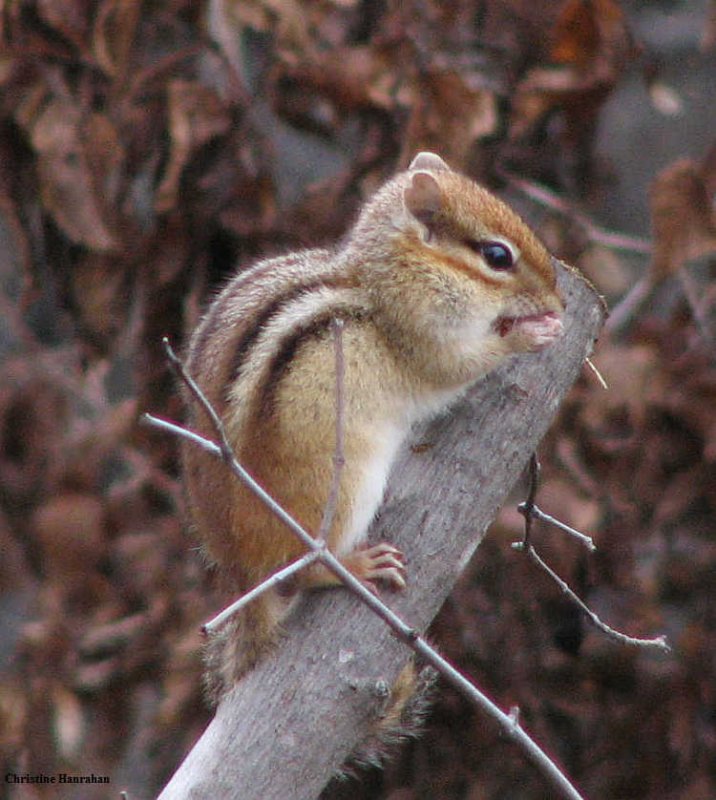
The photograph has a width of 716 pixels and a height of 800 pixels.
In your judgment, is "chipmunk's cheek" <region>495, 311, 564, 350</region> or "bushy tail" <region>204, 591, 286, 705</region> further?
"chipmunk's cheek" <region>495, 311, 564, 350</region>

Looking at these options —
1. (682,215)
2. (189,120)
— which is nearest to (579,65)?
(682,215)

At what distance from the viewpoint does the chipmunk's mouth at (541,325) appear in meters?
2.40

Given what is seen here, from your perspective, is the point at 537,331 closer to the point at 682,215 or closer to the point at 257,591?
the point at 257,591

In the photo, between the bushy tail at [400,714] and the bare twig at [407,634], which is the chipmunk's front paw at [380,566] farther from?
the bare twig at [407,634]

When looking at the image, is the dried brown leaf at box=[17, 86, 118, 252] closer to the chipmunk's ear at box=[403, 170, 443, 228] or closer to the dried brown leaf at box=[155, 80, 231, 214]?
the dried brown leaf at box=[155, 80, 231, 214]

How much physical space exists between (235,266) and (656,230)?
1.19 metres

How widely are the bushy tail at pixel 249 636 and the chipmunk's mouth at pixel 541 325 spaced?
621mm

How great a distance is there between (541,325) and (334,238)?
152cm

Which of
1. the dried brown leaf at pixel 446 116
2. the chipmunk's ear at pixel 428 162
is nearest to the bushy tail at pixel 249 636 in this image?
the chipmunk's ear at pixel 428 162

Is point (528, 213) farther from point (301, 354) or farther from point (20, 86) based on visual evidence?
point (301, 354)

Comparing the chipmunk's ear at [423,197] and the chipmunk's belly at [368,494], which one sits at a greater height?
the chipmunk's ear at [423,197]

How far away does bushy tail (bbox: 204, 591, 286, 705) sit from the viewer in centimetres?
214

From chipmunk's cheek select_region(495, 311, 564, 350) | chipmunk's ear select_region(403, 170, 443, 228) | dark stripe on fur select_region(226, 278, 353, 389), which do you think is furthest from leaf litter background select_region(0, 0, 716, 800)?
dark stripe on fur select_region(226, 278, 353, 389)

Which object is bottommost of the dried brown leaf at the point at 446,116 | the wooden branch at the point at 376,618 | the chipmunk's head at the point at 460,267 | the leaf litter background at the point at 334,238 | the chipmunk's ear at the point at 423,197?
the leaf litter background at the point at 334,238
